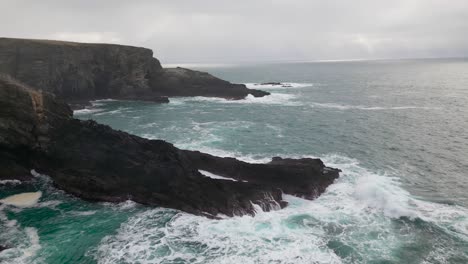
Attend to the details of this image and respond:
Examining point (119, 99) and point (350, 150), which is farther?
point (119, 99)

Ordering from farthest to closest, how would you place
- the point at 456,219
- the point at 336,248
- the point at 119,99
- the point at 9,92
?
the point at 119,99 → the point at 9,92 → the point at 456,219 → the point at 336,248

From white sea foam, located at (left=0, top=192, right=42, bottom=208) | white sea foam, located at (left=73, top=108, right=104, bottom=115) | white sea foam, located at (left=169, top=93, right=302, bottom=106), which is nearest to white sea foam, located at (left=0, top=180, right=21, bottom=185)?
white sea foam, located at (left=0, top=192, right=42, bottom=208)

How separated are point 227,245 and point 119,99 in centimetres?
7191

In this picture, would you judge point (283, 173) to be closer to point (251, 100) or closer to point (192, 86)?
point (251, 100)

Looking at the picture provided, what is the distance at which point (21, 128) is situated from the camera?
1284 inches

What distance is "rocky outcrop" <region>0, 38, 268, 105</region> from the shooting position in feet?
231

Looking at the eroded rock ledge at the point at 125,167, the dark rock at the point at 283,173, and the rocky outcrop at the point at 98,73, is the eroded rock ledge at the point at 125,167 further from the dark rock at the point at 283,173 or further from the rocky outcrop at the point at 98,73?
the rocky outcrop at the point at 98,73

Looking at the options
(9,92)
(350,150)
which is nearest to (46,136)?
(9,92)

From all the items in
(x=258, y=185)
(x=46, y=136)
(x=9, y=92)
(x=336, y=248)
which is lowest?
(x=336, y=248)

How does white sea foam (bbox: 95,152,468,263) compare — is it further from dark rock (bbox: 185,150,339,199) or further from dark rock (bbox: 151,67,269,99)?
dark rock (bbox: 151,67,269,99)

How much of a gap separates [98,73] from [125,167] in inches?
2431

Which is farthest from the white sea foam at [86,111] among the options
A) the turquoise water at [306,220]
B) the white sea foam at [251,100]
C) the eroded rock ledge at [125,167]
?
the eroded rock ledge at [125,167]

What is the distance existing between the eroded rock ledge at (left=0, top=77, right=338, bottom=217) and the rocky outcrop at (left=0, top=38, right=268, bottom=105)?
42067 millimetres

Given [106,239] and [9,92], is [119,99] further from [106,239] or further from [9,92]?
[106,239]
